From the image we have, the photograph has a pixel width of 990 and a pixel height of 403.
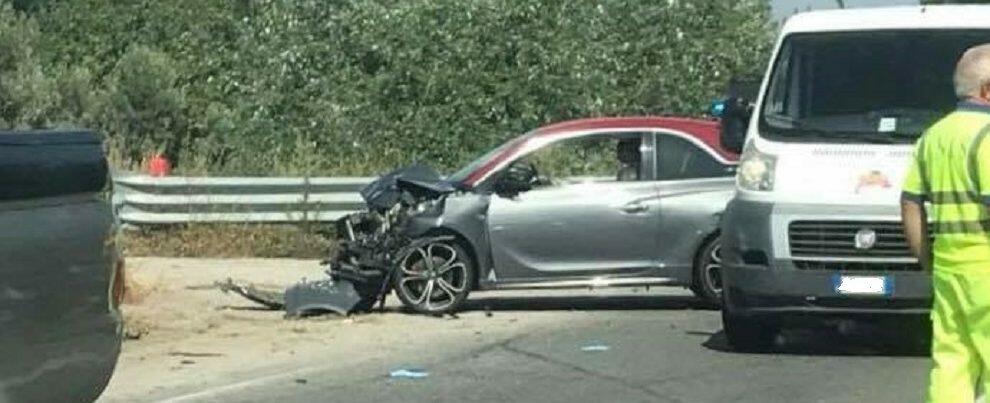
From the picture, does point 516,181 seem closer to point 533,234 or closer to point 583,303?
point 533,234

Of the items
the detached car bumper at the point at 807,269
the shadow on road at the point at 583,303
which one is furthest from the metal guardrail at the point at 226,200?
the detached car bumper at the point at 807,269

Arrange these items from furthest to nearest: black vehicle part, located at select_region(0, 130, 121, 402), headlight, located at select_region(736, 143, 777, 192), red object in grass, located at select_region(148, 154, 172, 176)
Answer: red object in grass, located at select_region(148, 154, 172, 176) < headlight, located at select_region(736, 143, 777, 192) < black vehicle part, located at select_region(0, 130, 121, 402)

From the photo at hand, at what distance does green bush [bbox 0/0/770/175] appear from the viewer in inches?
1150

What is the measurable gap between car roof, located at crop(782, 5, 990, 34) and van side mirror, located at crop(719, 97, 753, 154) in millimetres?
595

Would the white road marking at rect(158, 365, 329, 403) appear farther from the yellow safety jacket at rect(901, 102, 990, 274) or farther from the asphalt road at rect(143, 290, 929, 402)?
the yellow safety jacket at rect(901, 102, 990, 274)

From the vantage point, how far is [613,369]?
13.3 m

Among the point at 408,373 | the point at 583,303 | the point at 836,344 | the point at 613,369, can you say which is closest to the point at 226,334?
the point at 408,373

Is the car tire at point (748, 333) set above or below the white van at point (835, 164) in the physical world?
below

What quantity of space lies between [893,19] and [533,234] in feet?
12.4

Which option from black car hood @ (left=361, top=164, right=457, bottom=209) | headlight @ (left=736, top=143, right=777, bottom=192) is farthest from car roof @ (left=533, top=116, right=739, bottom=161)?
headlight @ (left=736, top=143, right=777, bottom=192)

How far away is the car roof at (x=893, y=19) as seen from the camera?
1396cm

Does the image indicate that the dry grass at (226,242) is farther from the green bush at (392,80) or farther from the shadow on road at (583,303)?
the shadow on road at (583,303)

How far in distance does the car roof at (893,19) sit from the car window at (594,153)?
2893mm

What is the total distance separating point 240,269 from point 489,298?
3.31 metres
